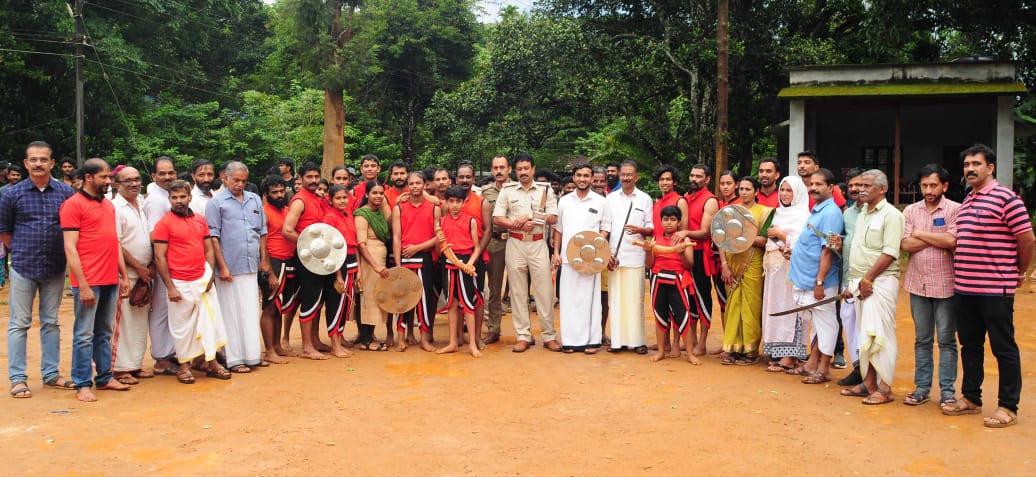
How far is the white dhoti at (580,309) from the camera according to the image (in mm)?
7871

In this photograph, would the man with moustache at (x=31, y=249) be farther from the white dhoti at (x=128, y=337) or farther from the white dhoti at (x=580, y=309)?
the white dhoti at (x=580, y=309)

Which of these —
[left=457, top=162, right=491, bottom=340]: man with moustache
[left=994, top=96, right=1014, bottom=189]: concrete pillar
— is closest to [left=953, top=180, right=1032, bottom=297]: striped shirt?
[left=457, top=162, right=491, bottom=340]: man with moustache

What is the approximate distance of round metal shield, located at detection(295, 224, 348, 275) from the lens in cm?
725

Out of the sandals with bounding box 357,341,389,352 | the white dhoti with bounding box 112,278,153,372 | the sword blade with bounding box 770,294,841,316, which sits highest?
the sword blade with bounding box 770,294,841,316

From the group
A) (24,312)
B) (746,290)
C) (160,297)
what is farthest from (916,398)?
(24,312)

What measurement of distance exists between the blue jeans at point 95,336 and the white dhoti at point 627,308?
432cm

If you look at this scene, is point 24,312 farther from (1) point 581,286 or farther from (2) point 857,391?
(2) point 857,391

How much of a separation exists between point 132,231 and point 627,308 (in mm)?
4372

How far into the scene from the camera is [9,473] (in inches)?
173

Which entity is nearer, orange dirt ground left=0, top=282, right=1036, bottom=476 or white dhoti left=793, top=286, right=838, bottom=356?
orange dirt ground left=0, top=282, right=1036, bottom=476

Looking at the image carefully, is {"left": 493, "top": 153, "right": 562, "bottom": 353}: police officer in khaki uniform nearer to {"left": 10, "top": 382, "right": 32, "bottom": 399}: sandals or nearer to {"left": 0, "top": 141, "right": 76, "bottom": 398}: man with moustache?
{"left": 0, "top": 141, "right": 76, "bottom": 398}: man with moustache

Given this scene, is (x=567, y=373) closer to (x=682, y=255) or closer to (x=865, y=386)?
(x=682, y=255)

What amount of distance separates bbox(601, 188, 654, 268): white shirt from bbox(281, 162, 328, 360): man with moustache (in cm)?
273

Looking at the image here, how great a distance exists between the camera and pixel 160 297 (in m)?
6.64
